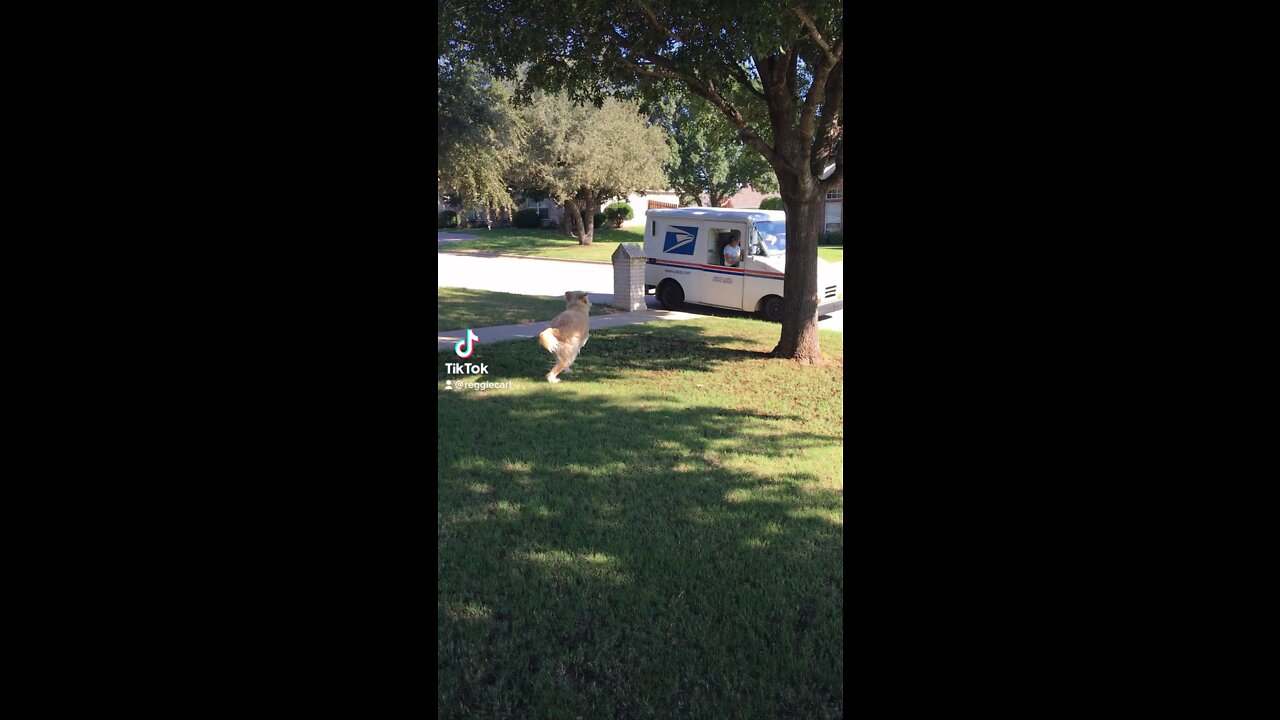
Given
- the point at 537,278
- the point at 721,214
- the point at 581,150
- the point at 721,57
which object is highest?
the point at 581,150

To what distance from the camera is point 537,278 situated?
22.9m

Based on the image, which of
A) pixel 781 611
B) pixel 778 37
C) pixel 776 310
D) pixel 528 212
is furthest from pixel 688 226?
pixel 528 212

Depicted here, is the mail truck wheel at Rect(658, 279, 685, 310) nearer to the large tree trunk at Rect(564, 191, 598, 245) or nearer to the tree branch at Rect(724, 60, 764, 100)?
the tree branch at Rect(724, 60, 764, 100)

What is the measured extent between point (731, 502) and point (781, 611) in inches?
61.5

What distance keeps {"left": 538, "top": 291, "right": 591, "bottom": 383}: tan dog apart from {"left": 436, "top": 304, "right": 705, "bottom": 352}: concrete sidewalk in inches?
69.5

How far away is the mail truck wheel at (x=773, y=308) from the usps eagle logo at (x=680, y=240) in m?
1.93

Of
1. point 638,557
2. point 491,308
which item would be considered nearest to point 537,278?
point 491,308

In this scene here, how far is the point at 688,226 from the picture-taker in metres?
16.7

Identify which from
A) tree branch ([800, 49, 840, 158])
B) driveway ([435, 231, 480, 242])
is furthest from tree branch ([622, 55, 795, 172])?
driveway ([435, 231, 480, 242])

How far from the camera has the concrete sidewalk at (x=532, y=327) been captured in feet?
40.4

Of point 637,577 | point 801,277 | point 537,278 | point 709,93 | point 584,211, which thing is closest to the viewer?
point 637,577

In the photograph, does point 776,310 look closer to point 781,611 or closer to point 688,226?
point 688,226

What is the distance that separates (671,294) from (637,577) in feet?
43.3

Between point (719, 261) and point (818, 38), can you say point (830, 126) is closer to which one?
point (818, 38)
